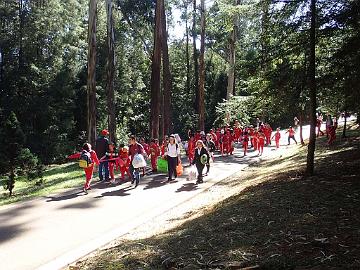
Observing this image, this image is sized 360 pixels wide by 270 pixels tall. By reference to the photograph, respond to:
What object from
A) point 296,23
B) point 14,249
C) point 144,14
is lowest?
point 14,249

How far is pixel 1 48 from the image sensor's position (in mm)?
35219

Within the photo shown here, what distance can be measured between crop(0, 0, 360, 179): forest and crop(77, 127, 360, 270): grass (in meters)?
3.00

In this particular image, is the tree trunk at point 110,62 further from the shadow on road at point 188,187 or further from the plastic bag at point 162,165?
the shadow on road at point 188,187

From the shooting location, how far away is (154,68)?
74.8 feet

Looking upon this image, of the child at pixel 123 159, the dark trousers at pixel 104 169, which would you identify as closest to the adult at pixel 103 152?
the dark trousers at pixel 104 169

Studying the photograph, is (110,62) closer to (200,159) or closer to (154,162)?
(154,162)

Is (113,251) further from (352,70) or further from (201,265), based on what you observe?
(352,70)

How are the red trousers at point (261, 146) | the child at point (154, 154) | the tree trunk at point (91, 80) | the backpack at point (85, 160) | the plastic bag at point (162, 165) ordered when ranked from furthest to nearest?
the red trousers at point (261, 146), the tree trunk at point (91, 80), the child at point (154, 154), the plastic bag at point (162, 165), the backpack at point (85, 160)

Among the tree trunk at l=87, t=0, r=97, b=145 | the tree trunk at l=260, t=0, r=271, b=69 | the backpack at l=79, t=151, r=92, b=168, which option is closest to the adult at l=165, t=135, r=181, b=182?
the backpack at l=79, t=151, r=92, b=168

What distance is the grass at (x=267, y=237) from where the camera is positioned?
18.0 ft

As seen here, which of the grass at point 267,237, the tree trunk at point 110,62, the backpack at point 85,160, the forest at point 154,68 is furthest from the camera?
the tree trunk at point 110,62

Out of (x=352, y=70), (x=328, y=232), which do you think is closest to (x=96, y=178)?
(x=352, y=70)

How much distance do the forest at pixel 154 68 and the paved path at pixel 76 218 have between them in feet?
12.4

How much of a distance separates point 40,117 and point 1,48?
6650 millimetres
